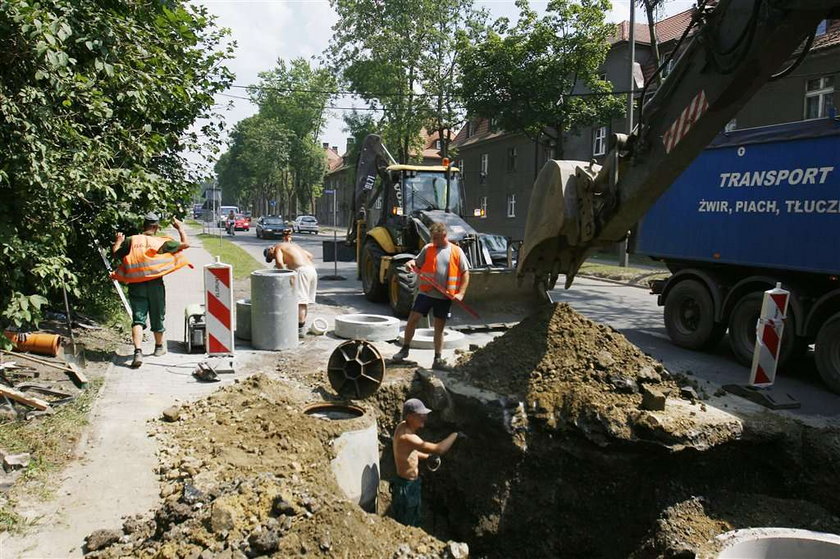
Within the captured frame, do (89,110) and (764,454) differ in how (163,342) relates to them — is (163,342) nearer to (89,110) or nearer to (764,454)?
(89,110)

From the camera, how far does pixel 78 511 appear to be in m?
3.74

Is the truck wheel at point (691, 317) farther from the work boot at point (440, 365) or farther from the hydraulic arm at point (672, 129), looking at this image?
the work boot at point (440, 365)

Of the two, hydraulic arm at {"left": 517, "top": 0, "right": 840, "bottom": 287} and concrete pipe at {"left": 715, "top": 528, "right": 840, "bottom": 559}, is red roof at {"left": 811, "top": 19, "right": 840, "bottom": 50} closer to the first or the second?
hydraulic arm at {"left": 517, "top": 0, "right": 840, "bottom": 287}

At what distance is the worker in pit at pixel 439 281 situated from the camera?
6938mm

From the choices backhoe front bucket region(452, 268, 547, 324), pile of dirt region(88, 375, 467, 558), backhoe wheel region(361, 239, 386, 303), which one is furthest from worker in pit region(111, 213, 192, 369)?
backhoe wheel region(361, 239, 386, 303)

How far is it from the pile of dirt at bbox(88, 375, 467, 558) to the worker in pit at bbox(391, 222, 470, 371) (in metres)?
2.22

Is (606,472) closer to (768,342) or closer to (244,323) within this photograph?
(768,342)

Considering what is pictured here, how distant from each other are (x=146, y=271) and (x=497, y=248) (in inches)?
291

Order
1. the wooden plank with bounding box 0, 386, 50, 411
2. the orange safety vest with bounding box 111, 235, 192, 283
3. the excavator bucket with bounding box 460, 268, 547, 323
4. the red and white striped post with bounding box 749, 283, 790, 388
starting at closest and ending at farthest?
the wooden plank with bounding box 0, 386, 50, 411, the orange safety vest with bounding box 111, 235, 192, 283, the red and white striped post with bounding box 749, 283, 790, 388, the excavator bucket with bounding box 460, 268, 547, 323

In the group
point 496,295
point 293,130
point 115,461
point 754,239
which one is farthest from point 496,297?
point 293,130

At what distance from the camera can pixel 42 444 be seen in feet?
14.7

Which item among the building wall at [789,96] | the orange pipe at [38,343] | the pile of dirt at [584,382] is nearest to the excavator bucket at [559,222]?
the pile of dirt at [584,382]

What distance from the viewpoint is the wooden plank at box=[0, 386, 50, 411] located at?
196 inches

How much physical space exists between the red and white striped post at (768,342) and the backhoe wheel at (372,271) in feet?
23.3
